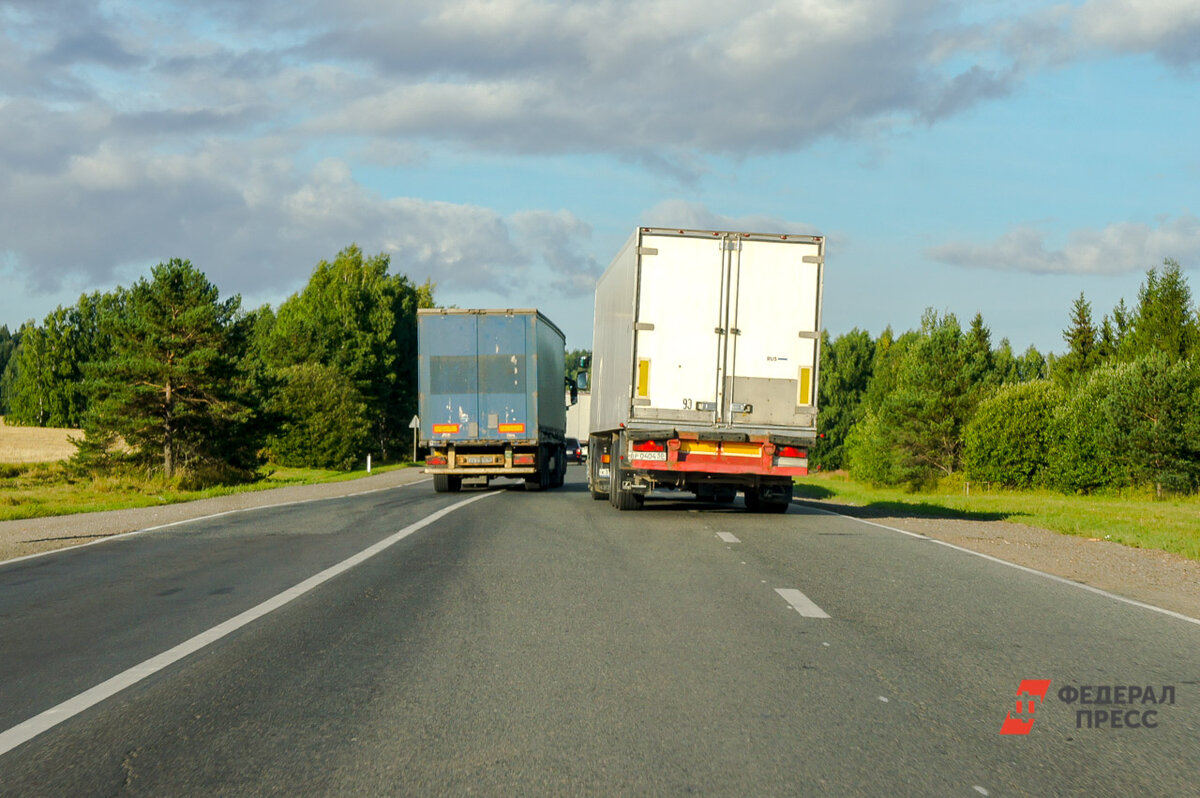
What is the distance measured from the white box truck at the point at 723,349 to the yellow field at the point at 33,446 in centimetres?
4480

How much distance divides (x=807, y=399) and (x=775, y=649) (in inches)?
439

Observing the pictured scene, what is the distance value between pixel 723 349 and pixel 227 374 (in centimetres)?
2661

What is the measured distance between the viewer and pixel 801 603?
9.26 m

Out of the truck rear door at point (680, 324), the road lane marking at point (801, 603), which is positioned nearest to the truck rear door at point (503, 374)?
the truck rear door at point (680, 324)

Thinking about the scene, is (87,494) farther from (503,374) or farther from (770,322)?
(770,322)

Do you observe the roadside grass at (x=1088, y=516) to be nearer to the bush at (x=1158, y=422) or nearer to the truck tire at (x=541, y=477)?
the bush at (x=1158, y=422)

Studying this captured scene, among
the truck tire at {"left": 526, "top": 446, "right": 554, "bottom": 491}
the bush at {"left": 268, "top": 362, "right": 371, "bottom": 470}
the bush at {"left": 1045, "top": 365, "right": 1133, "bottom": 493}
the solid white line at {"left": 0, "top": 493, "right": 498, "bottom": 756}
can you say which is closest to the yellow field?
the bush at {"left": 268, "top": 362, "right": 371, "bottom": 470}

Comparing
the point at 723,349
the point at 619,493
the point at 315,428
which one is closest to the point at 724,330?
the point at 723,349

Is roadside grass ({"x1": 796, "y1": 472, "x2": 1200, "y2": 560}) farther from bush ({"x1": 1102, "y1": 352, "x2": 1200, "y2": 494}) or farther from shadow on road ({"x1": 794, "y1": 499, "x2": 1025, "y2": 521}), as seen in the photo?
bush ({"x1": 1102, "y1": 352, "x2": 1200, "y2": 494})

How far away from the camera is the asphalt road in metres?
4.60

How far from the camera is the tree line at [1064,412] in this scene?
135 ft

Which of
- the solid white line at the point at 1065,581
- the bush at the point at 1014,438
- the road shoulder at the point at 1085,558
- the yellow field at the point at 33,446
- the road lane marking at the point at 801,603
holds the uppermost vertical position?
the bush at the point at 1014,438

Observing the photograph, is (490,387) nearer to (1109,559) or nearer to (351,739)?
(1109,559)

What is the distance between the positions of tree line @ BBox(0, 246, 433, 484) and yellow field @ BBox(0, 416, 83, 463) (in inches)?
199
